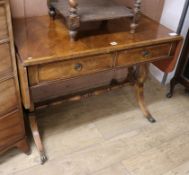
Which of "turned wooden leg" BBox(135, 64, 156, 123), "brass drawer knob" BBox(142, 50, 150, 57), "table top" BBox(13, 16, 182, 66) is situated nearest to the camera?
"table top" BBox(13, 16, 182, 66)

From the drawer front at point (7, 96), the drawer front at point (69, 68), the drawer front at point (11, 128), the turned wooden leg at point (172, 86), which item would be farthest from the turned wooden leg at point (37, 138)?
the turned wooden leg at point (172, 86)

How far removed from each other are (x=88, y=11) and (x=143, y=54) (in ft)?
1.44

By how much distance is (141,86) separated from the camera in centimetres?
207

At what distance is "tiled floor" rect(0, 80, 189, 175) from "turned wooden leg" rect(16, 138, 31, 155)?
5cm

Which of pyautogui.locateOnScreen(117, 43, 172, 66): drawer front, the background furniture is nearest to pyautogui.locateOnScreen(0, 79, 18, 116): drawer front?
the background furniture

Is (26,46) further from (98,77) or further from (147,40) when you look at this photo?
(98,77)

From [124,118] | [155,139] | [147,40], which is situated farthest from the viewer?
[124,118]

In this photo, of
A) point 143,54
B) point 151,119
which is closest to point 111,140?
point 151,119

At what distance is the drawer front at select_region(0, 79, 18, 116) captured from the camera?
1.27m

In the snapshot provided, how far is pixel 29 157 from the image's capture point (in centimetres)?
166

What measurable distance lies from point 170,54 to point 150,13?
0.74 metres

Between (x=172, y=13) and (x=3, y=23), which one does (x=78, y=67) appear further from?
(x=172, y=13)

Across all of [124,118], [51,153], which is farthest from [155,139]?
[51,153]

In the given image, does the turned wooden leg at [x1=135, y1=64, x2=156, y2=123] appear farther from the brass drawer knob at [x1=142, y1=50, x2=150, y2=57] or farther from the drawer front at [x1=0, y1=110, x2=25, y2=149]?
the drawer front at [x1=0, y1=110, x2=25, y2=149]
